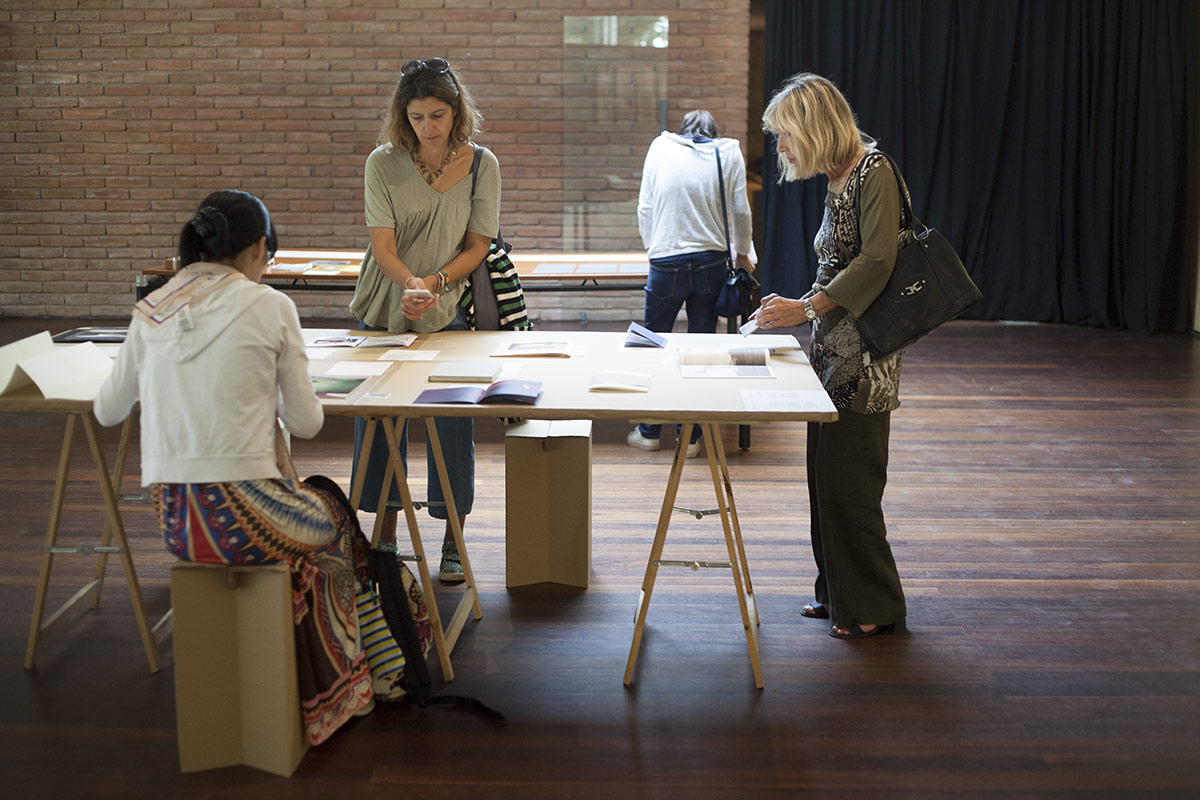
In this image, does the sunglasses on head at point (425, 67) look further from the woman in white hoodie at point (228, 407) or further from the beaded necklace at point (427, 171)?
the woman in white hoodie at point (228, 407)

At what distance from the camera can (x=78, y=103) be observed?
27.9 feet

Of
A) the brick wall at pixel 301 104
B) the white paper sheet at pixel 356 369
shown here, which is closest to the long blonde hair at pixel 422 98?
the white paper sheet at pixel 356 369

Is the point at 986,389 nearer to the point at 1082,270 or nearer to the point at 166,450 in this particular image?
the point at 1082,270

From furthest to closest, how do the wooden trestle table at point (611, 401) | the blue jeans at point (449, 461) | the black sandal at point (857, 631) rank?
the blue jeans at point (449, 461) < the black sandal at point (857, 631) < the wooden trestle table at point (611, 401)

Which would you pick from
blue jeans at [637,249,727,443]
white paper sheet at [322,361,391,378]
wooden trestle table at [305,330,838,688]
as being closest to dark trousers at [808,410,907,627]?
wooden trestle table at [305,330,838,688]

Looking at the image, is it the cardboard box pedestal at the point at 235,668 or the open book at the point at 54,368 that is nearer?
the cardboard box pedestal at the point at 235,668

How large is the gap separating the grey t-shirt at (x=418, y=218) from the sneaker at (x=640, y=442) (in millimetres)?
1890

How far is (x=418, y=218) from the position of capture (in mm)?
3404

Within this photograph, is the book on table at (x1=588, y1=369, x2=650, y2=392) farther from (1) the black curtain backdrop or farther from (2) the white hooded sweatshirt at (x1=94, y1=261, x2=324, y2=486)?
(1) the black curtain backdrop

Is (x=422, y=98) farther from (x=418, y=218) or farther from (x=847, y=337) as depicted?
(x=847, y=337)

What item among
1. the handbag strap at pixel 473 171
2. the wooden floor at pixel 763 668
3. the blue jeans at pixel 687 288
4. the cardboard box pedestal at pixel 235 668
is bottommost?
the wooden floor at pixel 763 668

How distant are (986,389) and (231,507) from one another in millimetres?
4988

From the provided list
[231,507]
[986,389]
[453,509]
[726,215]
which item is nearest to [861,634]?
[453,509]

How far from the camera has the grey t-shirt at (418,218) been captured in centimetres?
338
